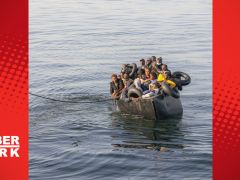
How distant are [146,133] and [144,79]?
8.18ft

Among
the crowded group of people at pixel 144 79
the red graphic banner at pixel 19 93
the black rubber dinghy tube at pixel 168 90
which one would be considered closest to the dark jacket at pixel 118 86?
the crowded group of people at pixel 144 79

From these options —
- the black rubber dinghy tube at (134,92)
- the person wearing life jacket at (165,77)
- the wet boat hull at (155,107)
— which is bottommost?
the wet boat hull at (155,107)

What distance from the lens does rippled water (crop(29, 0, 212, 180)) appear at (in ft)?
69.8

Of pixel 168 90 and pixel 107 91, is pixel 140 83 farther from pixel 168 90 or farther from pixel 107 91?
pixel 107 91

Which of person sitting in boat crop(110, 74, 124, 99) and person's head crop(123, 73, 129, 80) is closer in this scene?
person's head crop(123, 73, 129, 80)

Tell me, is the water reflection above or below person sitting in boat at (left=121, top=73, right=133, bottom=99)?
below

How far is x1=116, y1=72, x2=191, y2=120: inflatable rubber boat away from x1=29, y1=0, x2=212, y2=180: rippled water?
361mm

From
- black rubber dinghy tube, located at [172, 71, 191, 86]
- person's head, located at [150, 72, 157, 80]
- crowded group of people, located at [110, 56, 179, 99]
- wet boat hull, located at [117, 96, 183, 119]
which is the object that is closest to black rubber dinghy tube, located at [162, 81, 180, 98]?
crowded group of people, located at [110, 56, 179, 99]

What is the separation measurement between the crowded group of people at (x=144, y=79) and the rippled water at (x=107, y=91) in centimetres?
128

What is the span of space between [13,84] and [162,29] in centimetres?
3776

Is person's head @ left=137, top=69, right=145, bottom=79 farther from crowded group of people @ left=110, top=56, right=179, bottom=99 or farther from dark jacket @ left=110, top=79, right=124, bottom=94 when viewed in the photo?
dark jacket @ left=110, top=79, right=124, bottom=94

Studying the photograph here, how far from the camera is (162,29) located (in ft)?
181

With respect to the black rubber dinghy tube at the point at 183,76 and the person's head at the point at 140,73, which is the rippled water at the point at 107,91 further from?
the person's head at the point at 140,73

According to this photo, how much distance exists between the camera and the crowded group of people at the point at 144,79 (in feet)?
84.7
